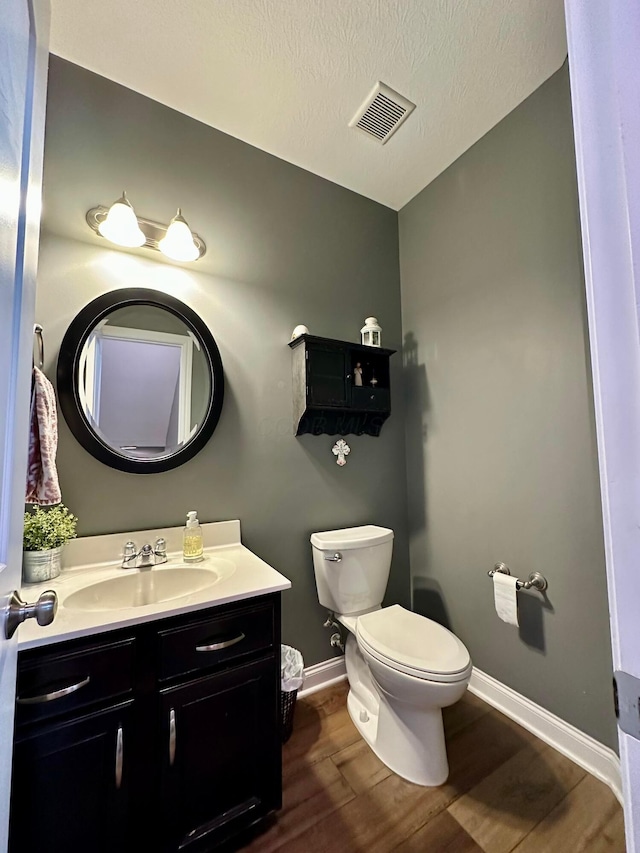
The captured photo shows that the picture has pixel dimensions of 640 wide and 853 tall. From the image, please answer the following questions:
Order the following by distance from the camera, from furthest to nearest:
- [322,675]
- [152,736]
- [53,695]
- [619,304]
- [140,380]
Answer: [322,675] → [140,380] → [152,736] → [53,695] → [619,304]

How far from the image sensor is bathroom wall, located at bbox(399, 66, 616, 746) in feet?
4.46

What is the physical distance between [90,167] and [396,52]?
131cm

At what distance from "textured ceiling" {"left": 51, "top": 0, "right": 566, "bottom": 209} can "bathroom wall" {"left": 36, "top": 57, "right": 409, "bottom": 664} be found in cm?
13

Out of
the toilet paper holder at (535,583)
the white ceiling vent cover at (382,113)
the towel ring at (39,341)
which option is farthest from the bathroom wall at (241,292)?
the toilet paper holder at (535,583)

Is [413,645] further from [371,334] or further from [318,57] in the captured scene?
[318,57]

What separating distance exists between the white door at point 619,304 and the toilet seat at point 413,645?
2.71 ft

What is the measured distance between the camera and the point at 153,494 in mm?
1430

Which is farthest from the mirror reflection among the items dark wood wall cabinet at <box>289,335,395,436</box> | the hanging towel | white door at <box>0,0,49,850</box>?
white door at <box>0,0,49,850</box>

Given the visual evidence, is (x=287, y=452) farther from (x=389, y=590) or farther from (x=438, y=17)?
(x=438, y=17)

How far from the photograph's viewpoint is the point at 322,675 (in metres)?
1.76

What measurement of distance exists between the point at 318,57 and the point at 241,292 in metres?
0.96

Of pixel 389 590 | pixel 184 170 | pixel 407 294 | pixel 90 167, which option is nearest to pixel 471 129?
pixel 407 294

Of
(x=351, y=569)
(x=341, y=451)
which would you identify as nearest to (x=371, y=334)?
(x=341, y=451)

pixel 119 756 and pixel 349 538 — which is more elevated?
pixel 349 538
